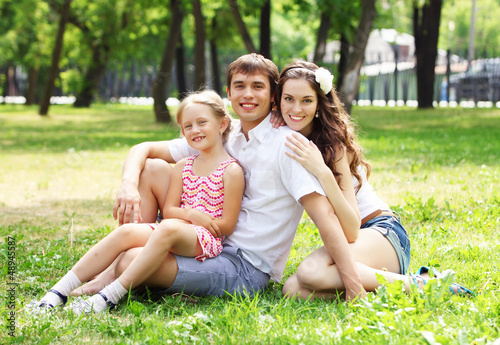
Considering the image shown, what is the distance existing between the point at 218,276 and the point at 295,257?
1097 millimetres

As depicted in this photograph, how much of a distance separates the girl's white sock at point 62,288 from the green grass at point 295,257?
119mm

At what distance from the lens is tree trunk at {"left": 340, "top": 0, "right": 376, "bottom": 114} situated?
12547mm

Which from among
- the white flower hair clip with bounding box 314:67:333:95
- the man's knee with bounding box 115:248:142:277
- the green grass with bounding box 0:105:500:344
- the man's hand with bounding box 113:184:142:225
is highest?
the white flower hair clip with bounding box 314:67:333:95

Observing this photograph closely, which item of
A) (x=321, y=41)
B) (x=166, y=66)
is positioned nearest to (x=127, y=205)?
(x=166, y=66)

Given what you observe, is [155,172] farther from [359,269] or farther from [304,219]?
[304,219]

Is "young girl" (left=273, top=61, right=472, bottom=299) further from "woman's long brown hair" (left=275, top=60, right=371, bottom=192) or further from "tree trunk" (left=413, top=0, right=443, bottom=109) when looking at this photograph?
"tree trunk" (left=413, top=0, right=443, bottom=109)

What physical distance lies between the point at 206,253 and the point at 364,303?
0.89 m

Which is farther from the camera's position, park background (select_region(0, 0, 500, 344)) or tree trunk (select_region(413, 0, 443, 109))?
tree trunk (select_region(413, 0, 443, 109))

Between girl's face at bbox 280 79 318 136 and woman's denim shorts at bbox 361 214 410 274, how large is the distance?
71 cm

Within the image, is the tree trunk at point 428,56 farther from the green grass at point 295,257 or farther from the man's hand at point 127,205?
the man's hand at point 127,205

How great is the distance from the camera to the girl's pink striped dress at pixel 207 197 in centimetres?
342

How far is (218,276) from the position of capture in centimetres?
341

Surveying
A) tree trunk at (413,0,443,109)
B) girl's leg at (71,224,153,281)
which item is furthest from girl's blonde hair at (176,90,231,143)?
tree trunk at (413,0,443,109)

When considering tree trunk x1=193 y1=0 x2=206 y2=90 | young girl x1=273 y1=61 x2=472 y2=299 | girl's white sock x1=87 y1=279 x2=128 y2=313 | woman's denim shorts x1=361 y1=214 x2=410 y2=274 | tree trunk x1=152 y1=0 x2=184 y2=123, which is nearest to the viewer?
girl's white sock x1=87 y1=279 x2=128 y2=313
